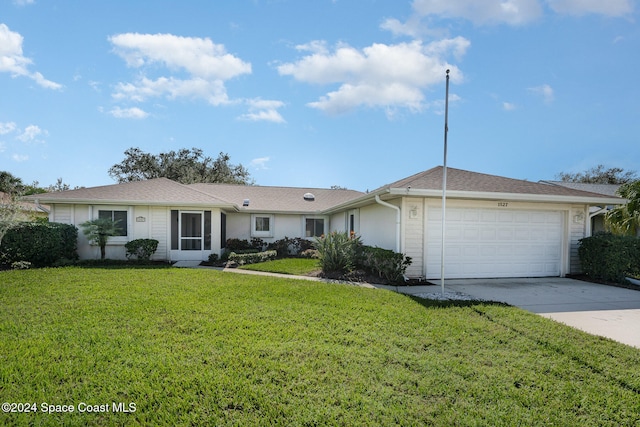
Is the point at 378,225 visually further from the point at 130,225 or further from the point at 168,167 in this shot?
the point at 168,167

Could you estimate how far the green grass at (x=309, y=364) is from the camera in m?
2.77

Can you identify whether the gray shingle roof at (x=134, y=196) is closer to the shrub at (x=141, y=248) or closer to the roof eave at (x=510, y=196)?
the shrub at (x=141, y=248)

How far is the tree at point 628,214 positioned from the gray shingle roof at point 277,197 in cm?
1188

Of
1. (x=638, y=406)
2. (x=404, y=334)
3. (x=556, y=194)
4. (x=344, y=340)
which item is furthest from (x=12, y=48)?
(x=556, y=194)

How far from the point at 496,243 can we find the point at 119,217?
1413 centimetres

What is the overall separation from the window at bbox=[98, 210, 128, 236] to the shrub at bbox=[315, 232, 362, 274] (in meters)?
8.43

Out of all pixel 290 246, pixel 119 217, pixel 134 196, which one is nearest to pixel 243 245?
pixel 290 246

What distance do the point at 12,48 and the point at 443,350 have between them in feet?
44.2

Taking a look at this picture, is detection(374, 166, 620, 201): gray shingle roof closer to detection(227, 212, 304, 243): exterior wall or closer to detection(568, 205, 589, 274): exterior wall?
detection(568, 205, 589, 274): exterior wall

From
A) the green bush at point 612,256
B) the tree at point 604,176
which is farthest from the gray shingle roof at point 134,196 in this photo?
the tree at point 604,176

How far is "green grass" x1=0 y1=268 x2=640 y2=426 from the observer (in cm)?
277

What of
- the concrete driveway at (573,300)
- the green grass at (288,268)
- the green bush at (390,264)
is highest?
the green bush at (390,264)

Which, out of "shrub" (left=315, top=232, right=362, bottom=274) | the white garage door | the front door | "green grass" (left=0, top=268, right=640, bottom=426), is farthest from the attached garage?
the front door

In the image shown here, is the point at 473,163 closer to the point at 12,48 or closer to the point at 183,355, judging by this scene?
the point at 183,355
